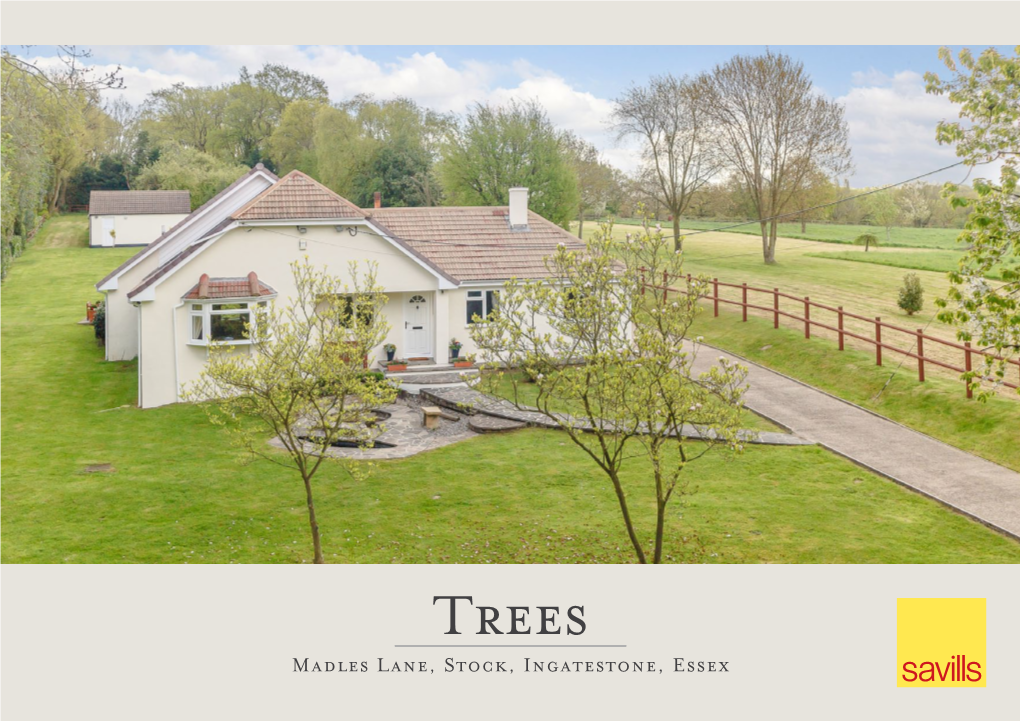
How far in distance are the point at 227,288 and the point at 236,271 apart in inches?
29.0

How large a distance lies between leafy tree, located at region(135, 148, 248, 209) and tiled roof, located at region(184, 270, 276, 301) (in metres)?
43.1

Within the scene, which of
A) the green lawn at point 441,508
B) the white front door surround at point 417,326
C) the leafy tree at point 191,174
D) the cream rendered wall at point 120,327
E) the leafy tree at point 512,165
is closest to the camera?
the green lawn at point 441,508

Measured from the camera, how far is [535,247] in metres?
29.2

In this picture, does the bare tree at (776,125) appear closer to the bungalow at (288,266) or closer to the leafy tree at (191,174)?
the bungalow at (288,266)

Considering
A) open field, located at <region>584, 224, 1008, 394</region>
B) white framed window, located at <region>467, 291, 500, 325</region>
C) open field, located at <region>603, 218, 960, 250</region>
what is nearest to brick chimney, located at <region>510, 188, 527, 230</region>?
white framed window, located at <region>467, 291, 500, 325</region>

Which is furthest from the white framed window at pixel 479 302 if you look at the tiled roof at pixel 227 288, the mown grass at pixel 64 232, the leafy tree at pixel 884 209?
the mown grass at pixel 64 232

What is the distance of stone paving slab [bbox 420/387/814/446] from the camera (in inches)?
782

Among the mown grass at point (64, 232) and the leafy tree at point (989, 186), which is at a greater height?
the mown grass at point (64, 232)

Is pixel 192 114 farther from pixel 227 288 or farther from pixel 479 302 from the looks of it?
pixel 227 288

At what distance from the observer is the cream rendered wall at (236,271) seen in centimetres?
2441

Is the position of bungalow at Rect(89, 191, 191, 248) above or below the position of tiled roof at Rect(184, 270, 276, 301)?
above

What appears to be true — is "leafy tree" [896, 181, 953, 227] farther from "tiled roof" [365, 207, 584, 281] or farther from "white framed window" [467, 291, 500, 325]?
"white framed window" [467, 291, 500, 325]

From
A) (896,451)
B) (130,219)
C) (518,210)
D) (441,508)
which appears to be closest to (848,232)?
(518,210)

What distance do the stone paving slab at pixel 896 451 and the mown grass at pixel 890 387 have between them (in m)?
0.26
